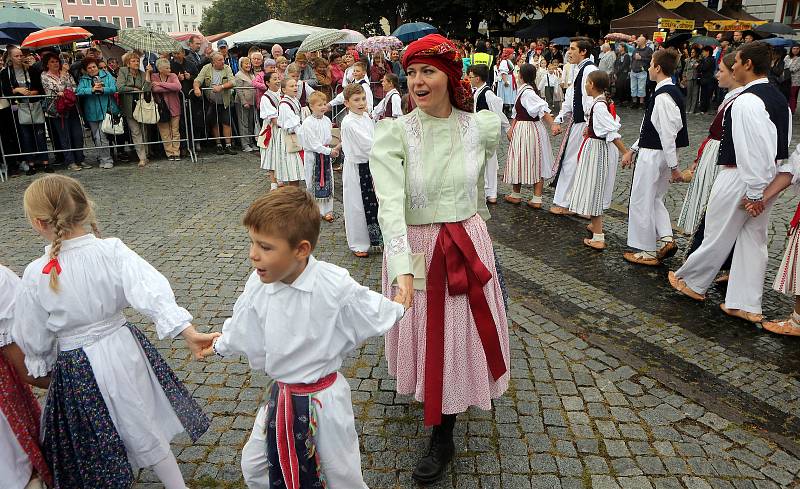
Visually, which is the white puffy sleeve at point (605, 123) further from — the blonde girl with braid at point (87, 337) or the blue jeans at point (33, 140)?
the blue jeans at point (33, 140)

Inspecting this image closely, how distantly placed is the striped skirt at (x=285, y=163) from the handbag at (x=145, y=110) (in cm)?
399

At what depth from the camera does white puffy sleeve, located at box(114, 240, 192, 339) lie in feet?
8.10

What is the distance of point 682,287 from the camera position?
17.6 feet

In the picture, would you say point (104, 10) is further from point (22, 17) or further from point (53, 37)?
point (53, 37)

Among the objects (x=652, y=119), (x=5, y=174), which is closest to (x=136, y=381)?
(x=652, y=119)

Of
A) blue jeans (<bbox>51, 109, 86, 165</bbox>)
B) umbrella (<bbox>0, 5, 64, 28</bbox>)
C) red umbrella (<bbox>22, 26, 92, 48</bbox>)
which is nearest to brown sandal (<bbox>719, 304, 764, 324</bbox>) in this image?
blue jeans (<bbox>51, 109, 86, 165</bbox>)

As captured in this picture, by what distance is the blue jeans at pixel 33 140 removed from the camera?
9.92m

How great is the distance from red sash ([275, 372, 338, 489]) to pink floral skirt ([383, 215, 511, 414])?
0.76 m

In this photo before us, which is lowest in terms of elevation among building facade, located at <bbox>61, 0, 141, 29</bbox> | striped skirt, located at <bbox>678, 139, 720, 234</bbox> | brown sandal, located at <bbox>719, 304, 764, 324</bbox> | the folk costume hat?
brown sandal, located at <bbox>719, 304, 764, 324</bbox>

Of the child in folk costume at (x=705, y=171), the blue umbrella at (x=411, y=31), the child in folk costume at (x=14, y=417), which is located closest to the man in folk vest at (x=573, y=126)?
the child in folk costume at (x=705, y=171)

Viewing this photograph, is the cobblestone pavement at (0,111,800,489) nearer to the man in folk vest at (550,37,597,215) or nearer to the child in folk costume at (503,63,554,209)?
the man in folk vest at (550,37,597,215)

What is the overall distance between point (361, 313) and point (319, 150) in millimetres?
5084

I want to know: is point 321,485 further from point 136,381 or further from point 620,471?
point 620,471

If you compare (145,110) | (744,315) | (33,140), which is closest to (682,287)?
(744,315)
